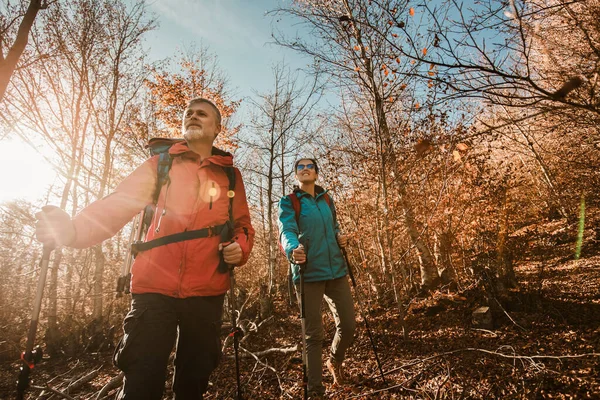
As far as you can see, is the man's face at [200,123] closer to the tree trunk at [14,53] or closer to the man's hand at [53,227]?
the man's hand at [53,227]

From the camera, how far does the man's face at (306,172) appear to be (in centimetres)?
331

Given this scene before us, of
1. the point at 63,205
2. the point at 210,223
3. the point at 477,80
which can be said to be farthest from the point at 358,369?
the point at 63,205

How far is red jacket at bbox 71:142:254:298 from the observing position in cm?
176

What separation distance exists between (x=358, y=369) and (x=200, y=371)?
2.53 m

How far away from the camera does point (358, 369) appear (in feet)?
11.8

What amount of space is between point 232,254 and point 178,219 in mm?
455

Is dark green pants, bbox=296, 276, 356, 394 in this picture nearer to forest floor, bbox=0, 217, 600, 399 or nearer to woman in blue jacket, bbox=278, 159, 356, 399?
woman in blue jacket, bbox=278, 159, 356, 399

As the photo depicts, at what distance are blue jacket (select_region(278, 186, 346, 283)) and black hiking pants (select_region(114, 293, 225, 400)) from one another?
3.49ft

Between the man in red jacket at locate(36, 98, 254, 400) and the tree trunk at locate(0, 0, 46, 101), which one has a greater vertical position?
the tree trunk at locate(0, 0, 46, 101)

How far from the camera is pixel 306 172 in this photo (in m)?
3.33

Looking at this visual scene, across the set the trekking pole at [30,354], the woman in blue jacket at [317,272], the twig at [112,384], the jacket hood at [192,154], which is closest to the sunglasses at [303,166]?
the woman in blue jacket at [317,272]

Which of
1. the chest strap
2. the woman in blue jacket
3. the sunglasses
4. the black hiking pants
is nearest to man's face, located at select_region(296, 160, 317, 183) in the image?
the sunglasses

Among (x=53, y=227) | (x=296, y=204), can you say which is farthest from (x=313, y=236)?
(x=53, y=227)

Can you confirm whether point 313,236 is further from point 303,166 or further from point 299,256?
point 303,166
